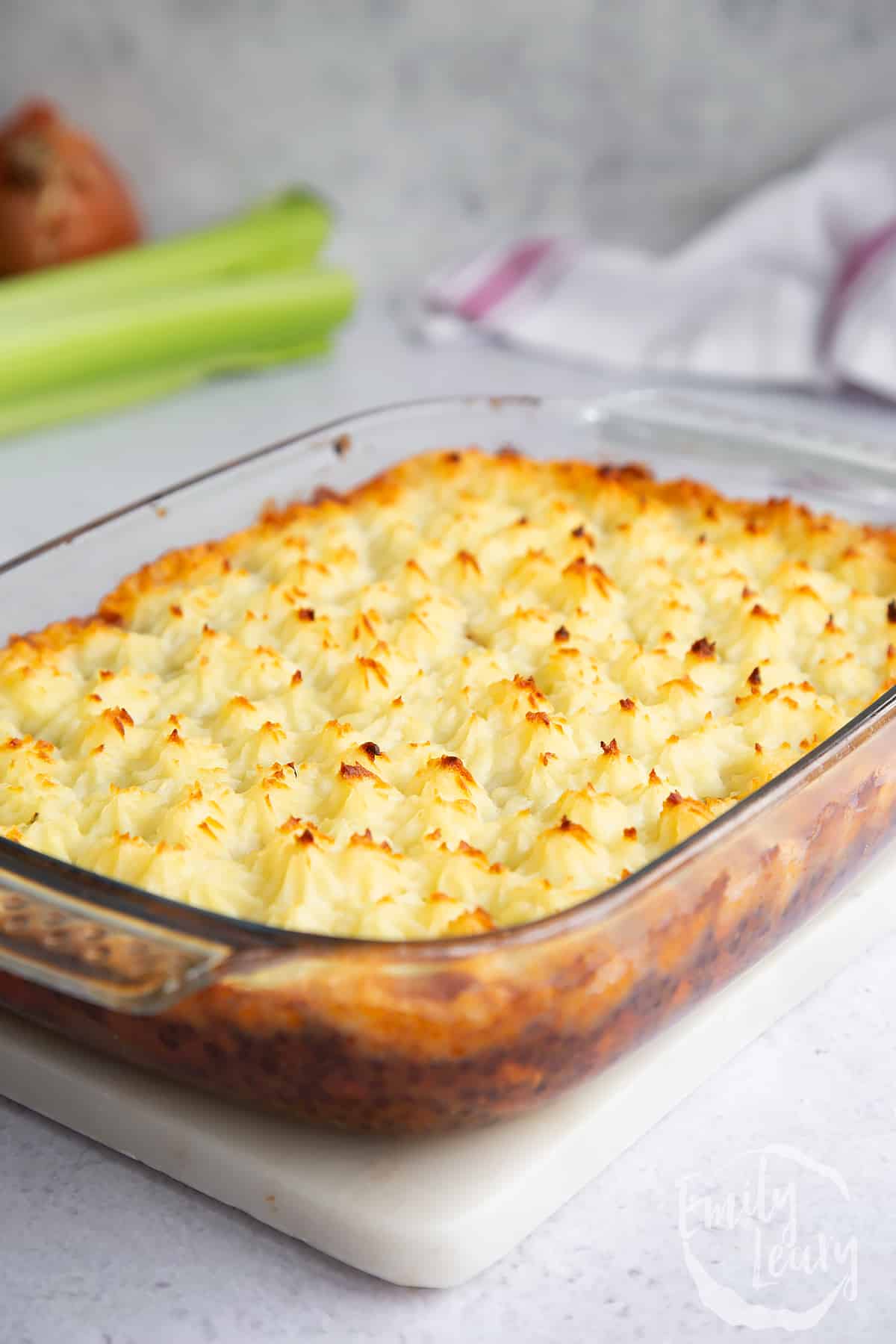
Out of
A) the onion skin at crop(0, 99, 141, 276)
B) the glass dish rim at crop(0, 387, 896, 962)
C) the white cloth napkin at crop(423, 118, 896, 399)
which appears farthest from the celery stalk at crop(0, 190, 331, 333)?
the glass dish rim at crop(0, 387, 896, 962)

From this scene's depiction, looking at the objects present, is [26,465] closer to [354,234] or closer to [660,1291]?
[354,234]

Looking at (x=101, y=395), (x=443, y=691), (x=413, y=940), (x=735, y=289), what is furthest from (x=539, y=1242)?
(x=735, y=289)

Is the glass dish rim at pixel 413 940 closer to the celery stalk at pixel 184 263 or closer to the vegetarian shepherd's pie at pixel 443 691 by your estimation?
the vegetarian shepherd's pie at pixel 443 691

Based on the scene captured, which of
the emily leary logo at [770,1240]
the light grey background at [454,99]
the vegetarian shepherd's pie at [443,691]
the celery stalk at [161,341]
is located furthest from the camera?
the light grey background at [454,99]

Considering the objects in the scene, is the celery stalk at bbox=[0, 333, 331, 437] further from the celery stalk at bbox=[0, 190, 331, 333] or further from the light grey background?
the light grey background

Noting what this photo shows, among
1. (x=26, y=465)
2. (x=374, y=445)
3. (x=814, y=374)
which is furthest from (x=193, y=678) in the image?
(x=814, y=374)

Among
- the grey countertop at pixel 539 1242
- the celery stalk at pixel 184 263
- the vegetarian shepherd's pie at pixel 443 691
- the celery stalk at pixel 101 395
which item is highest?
Answer: the celery stalk at pixel 184 263

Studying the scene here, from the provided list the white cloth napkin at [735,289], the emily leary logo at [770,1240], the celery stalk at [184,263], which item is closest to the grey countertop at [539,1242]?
the emily leary logo at [770,1240]
